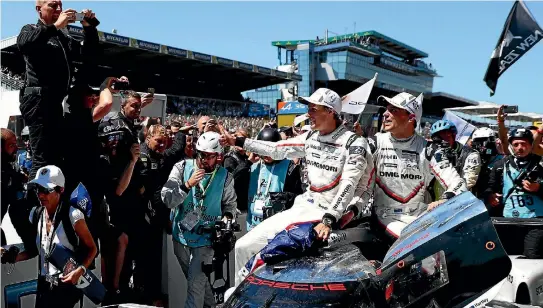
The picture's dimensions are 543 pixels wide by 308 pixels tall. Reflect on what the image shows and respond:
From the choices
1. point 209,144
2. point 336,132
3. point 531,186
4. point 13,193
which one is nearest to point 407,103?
point 336,132

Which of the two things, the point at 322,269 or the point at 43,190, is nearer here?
the point at 322,269

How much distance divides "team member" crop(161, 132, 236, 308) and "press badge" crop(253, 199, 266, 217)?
0.56 m

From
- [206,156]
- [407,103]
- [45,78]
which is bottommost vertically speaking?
[206,156]

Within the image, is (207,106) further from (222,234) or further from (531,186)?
(222,234)

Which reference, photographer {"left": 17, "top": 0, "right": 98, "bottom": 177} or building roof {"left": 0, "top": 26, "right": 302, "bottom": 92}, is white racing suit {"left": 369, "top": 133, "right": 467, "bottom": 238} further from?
building roof {"left": 0, "top": 26, "right": 302, "bottom": 92}

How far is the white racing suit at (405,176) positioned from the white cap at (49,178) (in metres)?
2.55

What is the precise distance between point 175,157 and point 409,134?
2789 millimetres

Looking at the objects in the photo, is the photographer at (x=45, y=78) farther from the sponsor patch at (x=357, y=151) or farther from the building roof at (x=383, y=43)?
the building roof at (x=383, y=43)

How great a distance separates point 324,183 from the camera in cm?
→ 467

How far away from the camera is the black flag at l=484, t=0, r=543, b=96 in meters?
9.57

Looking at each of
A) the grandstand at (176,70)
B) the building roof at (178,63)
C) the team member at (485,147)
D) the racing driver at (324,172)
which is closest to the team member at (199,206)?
the racing driver at (324,172)

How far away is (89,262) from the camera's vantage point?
4.27m

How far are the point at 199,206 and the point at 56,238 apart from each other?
59.4 inches

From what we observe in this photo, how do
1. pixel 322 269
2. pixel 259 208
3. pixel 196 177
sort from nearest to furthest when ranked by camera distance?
1. pixel 322 269
2. pixel 196 177
3. pixel 259 208
